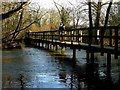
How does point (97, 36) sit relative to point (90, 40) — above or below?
above

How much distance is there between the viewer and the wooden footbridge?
1244cm

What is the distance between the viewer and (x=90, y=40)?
49.9 feet

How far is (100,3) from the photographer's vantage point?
1185 inches

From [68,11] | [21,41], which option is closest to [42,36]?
[21,41]

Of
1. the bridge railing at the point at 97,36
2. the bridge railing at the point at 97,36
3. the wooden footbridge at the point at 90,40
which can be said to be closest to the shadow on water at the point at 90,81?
the wooden footbridge at the point at 90,40

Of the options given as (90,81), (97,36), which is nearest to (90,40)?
(97,36)

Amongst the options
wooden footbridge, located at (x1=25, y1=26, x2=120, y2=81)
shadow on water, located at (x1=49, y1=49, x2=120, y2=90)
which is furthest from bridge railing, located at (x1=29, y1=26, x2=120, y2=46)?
shadow on water, located at (x1=49, y1=49, x2=120, y2=90)

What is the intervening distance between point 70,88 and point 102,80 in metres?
1.88

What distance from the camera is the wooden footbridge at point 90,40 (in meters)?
12.4

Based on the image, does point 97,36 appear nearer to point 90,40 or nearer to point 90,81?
point 90,40

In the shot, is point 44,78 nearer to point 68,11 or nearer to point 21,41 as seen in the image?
point 21,41

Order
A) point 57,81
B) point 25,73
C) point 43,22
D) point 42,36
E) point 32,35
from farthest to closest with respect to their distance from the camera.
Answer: point 43,22, point 32,35, point 42,36, point 25,73, point 57,81

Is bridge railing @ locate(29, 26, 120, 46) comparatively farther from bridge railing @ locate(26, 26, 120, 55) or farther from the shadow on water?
the shadow on water

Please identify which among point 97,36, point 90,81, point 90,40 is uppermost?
point 97,36
